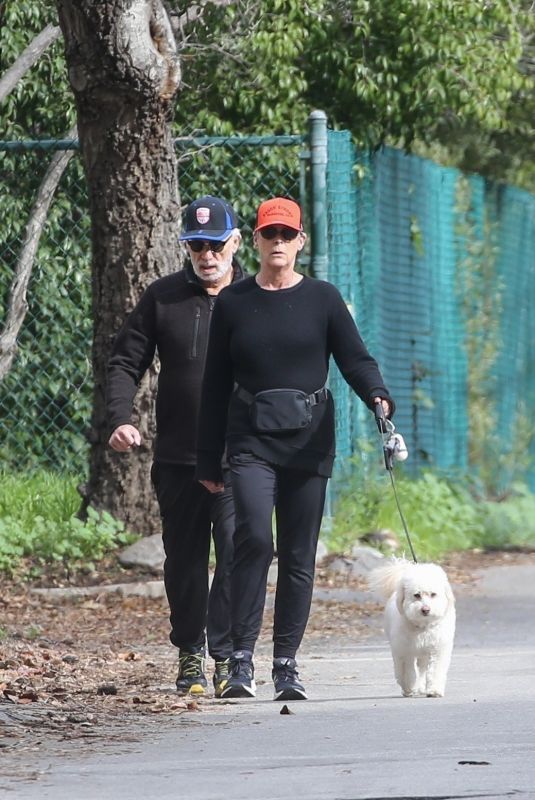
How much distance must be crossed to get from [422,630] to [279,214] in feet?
5.48

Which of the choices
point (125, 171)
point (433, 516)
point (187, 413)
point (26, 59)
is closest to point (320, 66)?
point (26, 59)

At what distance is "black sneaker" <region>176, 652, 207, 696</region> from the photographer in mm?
7387

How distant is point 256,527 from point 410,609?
2.14 feet

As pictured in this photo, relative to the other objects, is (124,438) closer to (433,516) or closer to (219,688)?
(219,688)

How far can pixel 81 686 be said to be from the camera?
7.56m

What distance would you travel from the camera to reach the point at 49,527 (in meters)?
11.1

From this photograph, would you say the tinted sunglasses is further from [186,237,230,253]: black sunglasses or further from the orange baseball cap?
the orange baseball cap

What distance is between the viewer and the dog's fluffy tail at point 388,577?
7.22 metres

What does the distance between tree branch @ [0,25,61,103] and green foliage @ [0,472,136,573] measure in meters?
2.83

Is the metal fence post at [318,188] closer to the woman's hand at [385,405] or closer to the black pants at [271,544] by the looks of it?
the woman's hand at [385,405]

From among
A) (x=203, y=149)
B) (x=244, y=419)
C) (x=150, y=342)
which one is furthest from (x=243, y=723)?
(x=203, y=149)

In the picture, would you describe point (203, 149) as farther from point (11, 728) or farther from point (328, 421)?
point (11, 728)

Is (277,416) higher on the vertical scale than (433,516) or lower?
higher

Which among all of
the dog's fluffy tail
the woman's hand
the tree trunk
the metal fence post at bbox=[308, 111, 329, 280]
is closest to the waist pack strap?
the woman's hand
